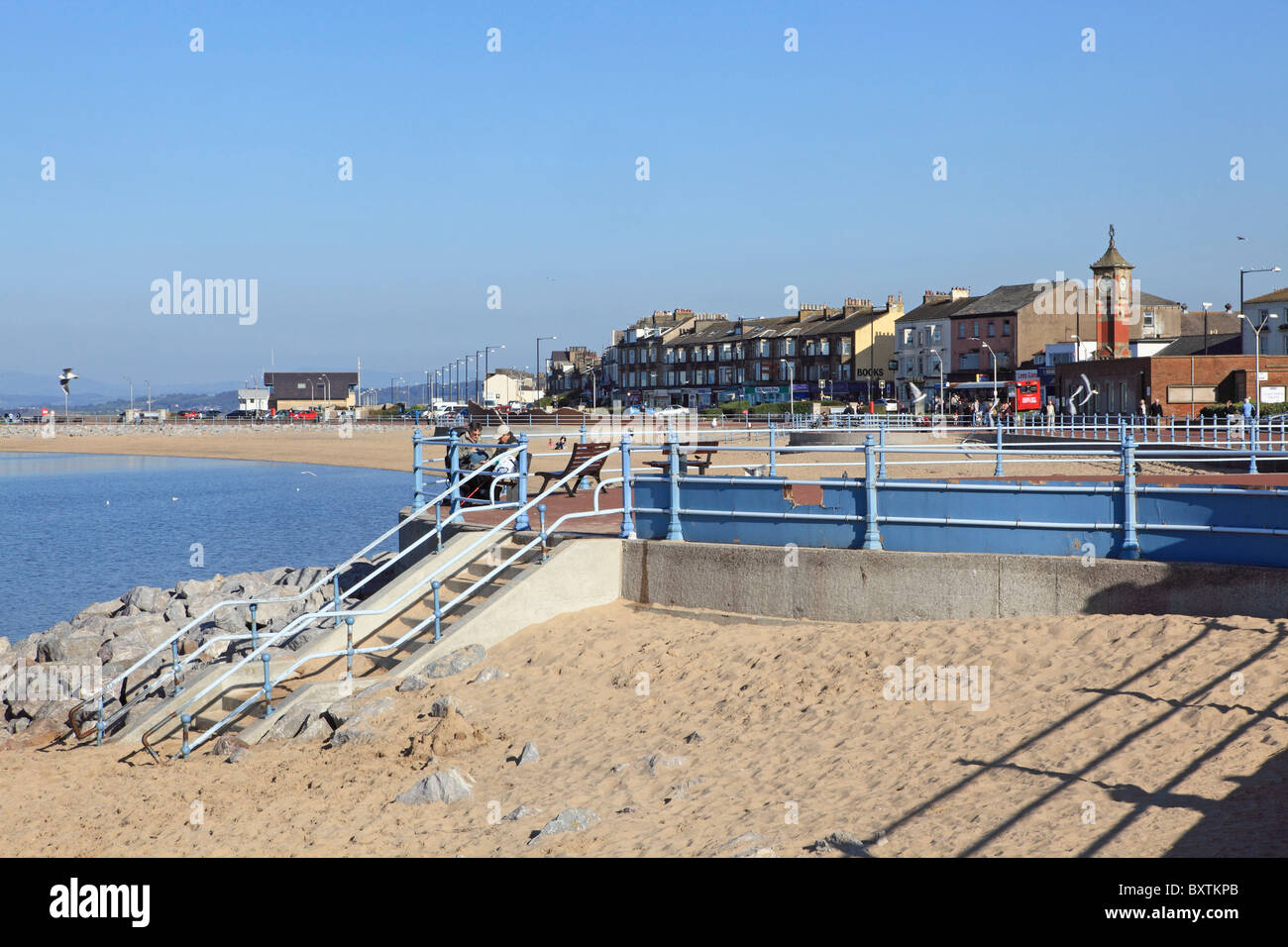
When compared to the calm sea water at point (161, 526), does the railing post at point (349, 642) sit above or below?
above

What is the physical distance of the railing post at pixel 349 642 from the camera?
41.1 feet

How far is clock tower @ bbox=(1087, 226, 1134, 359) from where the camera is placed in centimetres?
9206

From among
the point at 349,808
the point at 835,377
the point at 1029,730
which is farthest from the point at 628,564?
the point at 835,377

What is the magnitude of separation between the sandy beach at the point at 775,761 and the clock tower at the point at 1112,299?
84.9 m

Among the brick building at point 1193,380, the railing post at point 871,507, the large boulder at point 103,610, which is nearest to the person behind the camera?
the railing post at point 871,507

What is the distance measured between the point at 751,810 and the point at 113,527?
4209 cm

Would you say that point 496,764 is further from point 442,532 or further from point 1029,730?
point 442,532

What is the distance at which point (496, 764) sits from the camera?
32.4 feet

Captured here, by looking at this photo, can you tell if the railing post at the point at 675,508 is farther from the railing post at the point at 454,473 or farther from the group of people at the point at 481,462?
the railing post at the point at 454,473

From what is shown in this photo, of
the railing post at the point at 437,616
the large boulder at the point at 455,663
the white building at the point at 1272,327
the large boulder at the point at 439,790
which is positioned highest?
the white building at the point at 1272,327

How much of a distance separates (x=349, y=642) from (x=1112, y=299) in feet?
293

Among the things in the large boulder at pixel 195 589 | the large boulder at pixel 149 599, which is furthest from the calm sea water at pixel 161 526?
the large boulder at pixel 195 589

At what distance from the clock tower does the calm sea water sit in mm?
52924

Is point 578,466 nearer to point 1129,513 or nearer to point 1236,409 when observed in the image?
point 1129,513
